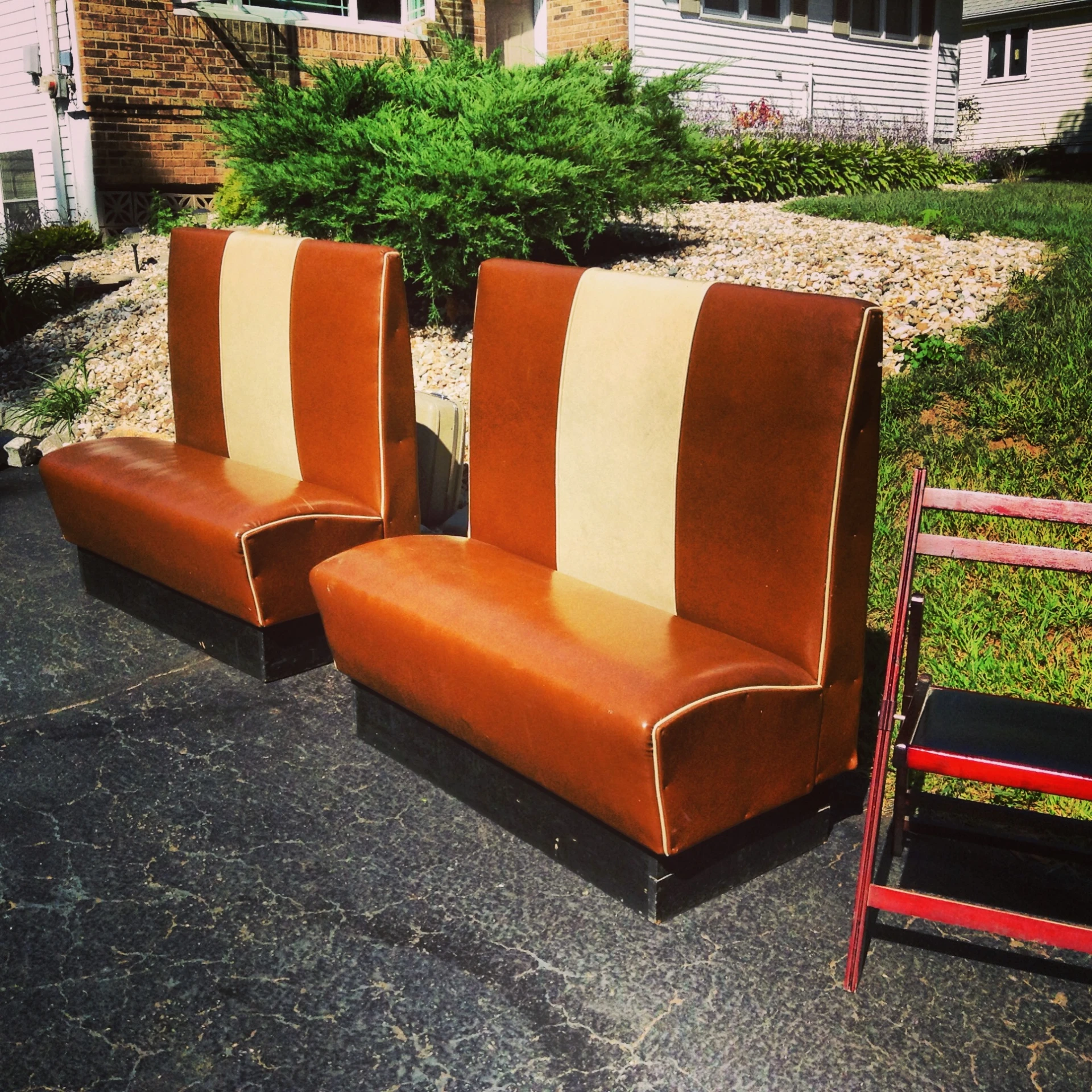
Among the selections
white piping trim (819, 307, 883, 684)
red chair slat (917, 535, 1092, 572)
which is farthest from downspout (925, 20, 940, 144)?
white piping trim (819, 307, 883, 684)

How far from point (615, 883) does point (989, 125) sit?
3131cm

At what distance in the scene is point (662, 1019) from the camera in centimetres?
229

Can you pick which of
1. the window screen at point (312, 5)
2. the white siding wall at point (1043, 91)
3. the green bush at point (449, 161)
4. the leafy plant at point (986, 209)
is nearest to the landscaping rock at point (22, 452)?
the green bush at point (449, 161)

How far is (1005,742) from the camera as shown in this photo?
7.75ft

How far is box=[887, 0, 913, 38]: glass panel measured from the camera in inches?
765

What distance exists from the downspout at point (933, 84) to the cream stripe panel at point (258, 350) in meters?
18.4

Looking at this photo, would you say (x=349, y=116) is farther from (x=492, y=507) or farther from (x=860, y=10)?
(x=860, y=10)

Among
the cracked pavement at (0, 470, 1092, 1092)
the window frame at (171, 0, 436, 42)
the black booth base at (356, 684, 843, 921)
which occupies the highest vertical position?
the window frame at (171, 0, 436, 42)

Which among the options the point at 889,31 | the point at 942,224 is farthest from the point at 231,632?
the point at 889,31

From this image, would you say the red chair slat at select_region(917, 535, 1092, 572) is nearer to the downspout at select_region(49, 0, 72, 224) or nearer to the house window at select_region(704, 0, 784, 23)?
the downspout at select_region(49, 0, 72, 224)

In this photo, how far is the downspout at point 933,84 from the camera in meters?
19.8

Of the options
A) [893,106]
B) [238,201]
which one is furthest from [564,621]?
[893,106]

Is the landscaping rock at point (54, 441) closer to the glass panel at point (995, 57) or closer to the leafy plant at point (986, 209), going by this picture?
the leafy plant at point (986, 209)

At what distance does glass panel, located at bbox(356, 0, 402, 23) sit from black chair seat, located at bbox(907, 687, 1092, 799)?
13.9m
